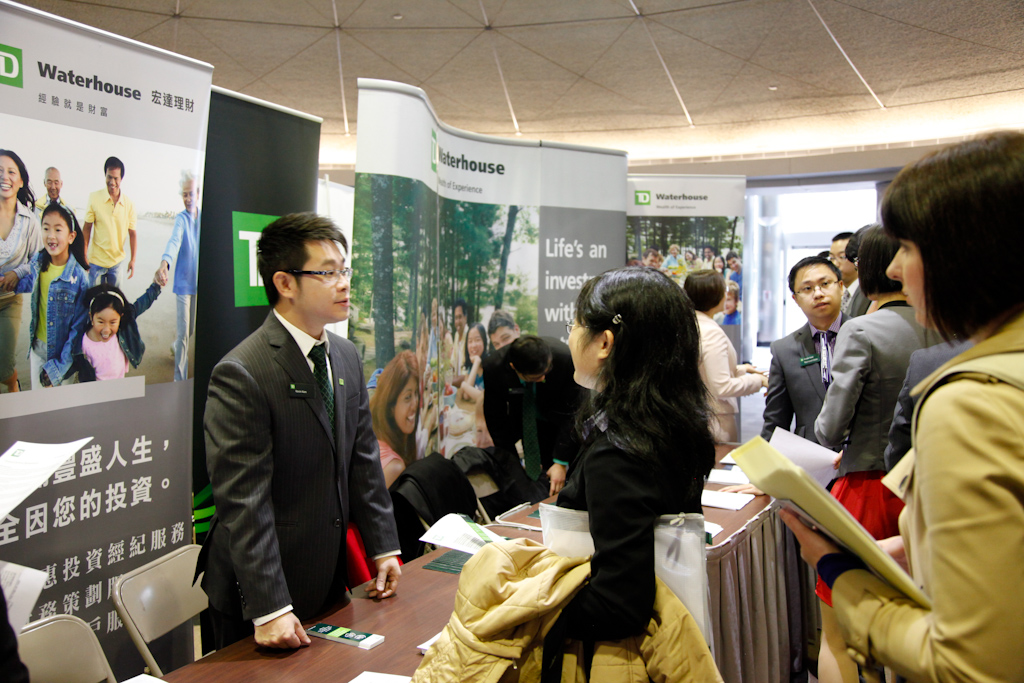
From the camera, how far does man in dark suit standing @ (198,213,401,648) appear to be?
1710 mm

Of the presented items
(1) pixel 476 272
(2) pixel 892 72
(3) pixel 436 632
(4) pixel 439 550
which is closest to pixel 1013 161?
(3) pixel 436 632

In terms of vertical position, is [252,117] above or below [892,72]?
below

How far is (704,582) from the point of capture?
125cm

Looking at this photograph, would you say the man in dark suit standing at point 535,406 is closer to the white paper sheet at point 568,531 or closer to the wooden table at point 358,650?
the wooden table at point 358,650

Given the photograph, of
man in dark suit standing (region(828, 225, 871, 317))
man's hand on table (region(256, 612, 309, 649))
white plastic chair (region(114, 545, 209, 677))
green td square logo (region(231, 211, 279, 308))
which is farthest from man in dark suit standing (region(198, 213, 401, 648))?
man in dark suit standing (region(828, 225, 871, 317))

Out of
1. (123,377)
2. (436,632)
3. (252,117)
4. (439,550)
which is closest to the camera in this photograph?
(436,632)

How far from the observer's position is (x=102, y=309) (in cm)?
244

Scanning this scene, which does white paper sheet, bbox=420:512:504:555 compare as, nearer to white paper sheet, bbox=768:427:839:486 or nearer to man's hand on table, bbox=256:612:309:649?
man's hand on table, bbox=256:612:309:649

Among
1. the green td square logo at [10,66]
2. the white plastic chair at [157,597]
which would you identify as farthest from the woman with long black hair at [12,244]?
the white plastic chair at [157,597]

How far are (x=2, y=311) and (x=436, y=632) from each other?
67.9 inches

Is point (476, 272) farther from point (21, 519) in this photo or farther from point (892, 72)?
point (892, 72)

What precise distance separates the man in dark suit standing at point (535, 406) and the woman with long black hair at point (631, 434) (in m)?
2.25

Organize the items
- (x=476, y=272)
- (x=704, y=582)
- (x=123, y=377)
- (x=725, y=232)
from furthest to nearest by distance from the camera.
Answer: (x=725, y=232)
(x=476, y=272)
(x=123, y=377)
(x=704, y=582)

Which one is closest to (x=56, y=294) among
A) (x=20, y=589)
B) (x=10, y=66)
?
(x=10, y=66)
